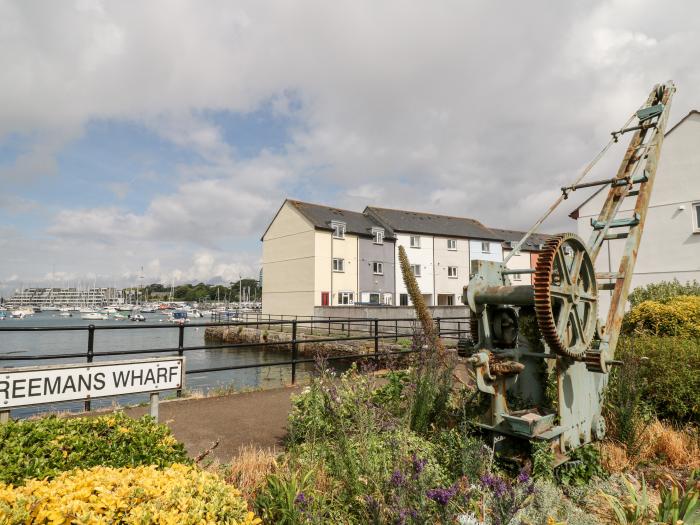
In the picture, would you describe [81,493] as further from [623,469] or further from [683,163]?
[683,163]

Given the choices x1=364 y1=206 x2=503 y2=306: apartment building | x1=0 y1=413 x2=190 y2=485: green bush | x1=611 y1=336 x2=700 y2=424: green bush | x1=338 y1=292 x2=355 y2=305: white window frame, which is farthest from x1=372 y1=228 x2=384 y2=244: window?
x1=0 y1=413 x2=190 y2=485: green bush

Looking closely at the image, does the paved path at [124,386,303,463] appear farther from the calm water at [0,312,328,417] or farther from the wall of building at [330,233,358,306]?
the wall of building at [330,233,358,306]

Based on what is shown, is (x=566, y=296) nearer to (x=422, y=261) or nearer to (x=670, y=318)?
(x=670, y=318)

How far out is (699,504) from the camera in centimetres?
292

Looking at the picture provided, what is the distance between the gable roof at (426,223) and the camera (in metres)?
36.9

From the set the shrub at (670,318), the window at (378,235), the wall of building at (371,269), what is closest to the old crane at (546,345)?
the shrub at (670,318)

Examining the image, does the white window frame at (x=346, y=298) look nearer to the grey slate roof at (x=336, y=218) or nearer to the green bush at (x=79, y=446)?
the grey slate roof at (x=336, y=218)

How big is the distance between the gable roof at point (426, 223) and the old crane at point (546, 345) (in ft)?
105

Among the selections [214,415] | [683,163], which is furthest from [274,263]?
[214,415]

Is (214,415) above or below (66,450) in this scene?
below

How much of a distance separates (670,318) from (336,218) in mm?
27757

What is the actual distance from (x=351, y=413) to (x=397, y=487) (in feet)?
6.65

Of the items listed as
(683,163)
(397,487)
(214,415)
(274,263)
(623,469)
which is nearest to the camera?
(397,487)

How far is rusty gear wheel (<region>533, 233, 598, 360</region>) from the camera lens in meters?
3.29
